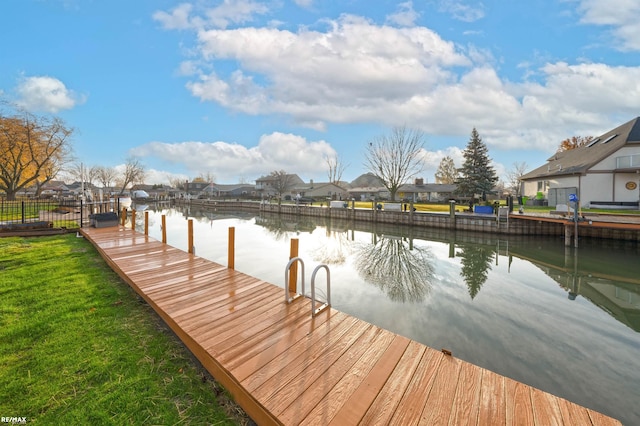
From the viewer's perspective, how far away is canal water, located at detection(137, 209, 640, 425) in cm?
459

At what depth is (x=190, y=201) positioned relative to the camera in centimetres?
6138

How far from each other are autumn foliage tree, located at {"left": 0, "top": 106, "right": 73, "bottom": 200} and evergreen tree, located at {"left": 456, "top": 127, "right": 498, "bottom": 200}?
4405 centimetres

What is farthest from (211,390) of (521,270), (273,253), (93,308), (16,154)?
(16,154)

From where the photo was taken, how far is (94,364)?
3365 millimetres

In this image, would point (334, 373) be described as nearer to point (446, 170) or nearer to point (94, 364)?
point (94, 364)

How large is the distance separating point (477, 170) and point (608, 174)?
1181cm

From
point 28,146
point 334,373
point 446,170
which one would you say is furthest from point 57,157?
point 446,170

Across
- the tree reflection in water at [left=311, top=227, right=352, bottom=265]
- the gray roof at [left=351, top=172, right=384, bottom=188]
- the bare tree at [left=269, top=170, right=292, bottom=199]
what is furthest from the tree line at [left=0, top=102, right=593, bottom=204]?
the gray roof at [left=351, top=172, right=384, bottom=188]

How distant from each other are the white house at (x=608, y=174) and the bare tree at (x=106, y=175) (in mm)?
86497

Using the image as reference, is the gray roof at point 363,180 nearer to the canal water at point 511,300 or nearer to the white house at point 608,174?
the white house at point 608,174

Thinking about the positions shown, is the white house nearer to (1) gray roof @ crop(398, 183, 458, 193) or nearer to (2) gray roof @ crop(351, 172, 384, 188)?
(1) gray roof @ crop(398, 183, 458, 193)

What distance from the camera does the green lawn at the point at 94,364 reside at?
2.71 metres

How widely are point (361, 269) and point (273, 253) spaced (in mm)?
4488

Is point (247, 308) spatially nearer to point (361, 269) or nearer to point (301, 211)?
point (361, 269)
